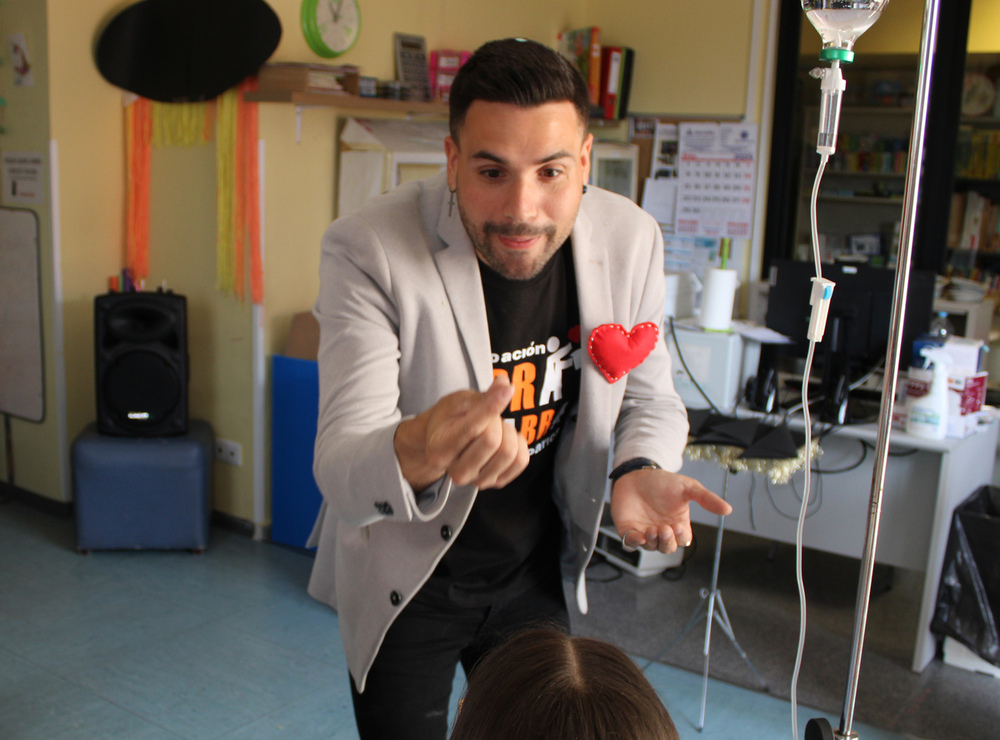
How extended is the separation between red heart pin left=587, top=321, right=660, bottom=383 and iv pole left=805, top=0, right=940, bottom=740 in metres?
0.42

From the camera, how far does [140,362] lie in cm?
350

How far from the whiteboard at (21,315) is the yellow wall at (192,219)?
0.09 meters

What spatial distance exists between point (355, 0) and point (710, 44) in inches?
76.6

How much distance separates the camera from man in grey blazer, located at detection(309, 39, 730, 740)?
3.96 feet

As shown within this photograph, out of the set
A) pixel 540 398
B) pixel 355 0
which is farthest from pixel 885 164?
pixel 540 398

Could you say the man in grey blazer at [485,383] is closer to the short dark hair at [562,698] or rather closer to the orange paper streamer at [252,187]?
the short dark hair at [562,698]

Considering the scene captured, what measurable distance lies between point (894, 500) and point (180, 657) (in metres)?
2.40

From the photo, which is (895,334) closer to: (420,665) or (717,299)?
(420,665)

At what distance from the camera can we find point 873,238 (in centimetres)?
592

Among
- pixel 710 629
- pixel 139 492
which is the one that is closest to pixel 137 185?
pixel 139 492

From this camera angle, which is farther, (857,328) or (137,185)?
(137,185)

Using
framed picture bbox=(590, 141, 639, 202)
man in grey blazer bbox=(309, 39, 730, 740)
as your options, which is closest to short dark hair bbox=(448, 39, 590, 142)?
man in grey blazer bbox=(309, 39, 730, 740)

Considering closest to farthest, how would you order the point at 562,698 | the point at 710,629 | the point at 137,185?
the point at 562,698 → the point at 710,629 → the point at 137,185

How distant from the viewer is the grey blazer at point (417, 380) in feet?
3.97
